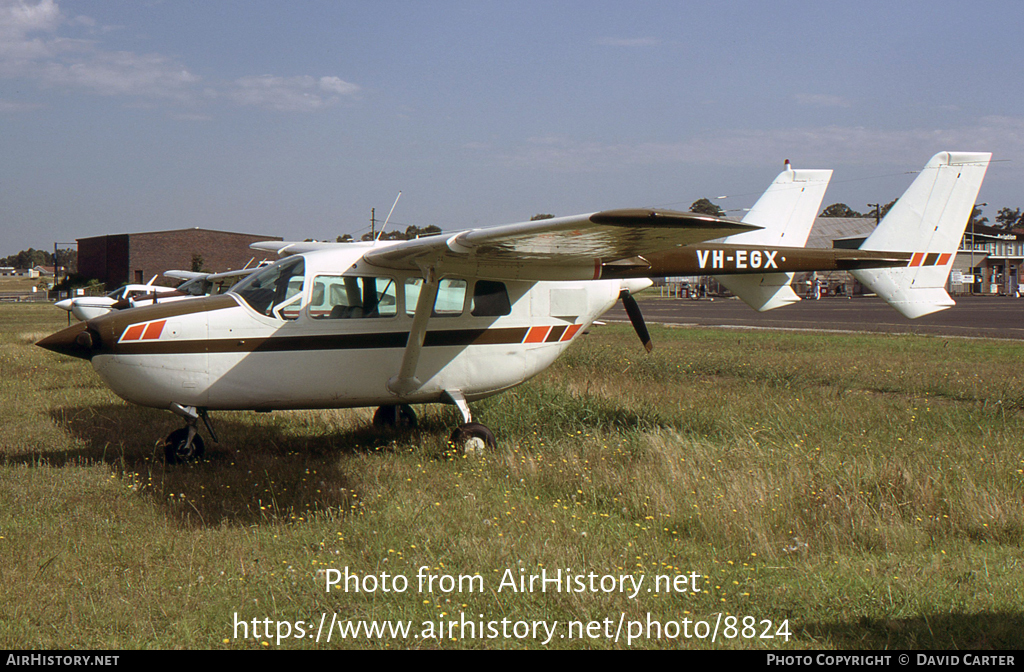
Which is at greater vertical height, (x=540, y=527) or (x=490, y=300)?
(x=490, y=300)

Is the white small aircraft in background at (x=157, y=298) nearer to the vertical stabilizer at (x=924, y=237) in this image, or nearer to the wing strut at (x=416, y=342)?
the wing strut at (x=416, y=342)

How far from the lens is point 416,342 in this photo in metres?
7.64

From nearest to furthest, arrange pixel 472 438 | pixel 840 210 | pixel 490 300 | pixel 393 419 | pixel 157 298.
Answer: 1. pixel 472 438
2. pixel 490 300
3. pixel 393 419
4. pixel 157 298
5. pixel 840 210

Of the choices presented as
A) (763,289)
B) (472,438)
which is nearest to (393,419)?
(472,438)

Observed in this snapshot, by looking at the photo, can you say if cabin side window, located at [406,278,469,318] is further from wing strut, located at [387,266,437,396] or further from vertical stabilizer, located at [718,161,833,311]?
vertical stabilizer, located at [718,161,833,311]

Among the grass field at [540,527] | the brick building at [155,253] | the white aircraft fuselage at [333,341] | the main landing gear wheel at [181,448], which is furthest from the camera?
the brick building at [155,253]

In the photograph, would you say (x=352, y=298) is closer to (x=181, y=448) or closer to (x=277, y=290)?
(x=277, y=290)

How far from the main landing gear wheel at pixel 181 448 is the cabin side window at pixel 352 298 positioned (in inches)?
70.8

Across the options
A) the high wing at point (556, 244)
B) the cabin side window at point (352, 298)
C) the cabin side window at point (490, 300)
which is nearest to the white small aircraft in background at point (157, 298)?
A: the cabin side window at point (352, 298)

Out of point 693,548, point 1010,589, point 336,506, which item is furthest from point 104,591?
point 1010,589

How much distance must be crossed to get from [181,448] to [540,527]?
413 cm

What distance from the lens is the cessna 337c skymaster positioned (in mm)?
6910

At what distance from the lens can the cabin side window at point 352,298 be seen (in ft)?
25.0

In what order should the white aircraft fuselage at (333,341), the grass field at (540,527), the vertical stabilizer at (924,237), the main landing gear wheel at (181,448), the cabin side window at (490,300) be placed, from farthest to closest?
the vertical stabilizer at (924,237) → the cabin side window at (490,300) → the main landing gear wheel at (181,448) → the white aircraft fuselage at (333,341) → the grass field at (540,527)
